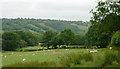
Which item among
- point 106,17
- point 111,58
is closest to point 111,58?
point 111,58

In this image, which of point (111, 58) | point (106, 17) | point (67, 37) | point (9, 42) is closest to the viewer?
point (111, 58)

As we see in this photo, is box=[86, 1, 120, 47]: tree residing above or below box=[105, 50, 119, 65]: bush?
above

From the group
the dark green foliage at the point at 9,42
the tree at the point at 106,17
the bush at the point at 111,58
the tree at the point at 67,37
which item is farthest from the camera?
the tree at the point at 67,37

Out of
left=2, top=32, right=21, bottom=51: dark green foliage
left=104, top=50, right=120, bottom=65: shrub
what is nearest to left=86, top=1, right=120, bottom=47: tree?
left=104, top=50, right=120, bottom=65: shrub

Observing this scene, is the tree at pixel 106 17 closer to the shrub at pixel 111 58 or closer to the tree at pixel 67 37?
the shrub at pixel 111 58

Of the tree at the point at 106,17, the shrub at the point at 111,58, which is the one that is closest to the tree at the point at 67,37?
the tree at the point at 106,17

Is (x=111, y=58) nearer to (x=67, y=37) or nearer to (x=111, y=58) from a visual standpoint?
(x=111, y=58)

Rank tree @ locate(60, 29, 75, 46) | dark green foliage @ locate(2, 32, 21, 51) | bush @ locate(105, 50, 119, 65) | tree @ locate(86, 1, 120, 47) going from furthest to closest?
1. tree @ locate(60, 29, 75, 46)
2. dark green foliage @ locate(2, 32, 21, 51)
3. tree @ locate(86, 1, 120, 47)
4. bush @ locate(105, 50, 119, 65)

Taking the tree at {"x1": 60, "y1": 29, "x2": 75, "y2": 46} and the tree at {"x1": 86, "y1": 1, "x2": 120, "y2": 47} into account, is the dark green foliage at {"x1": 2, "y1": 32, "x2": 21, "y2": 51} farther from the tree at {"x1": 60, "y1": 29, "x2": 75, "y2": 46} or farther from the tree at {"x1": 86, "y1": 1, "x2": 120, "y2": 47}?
the tree at {"x1": 86, "y1": 1, "x2": 120, "y2": 47}

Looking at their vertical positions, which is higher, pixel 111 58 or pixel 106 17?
pixel 106 17

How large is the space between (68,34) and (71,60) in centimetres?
6020

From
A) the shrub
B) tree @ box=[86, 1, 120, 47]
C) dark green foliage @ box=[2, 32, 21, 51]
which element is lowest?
dark green foliage @ box=[2, 32, 21, 51]

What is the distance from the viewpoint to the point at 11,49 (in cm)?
6419

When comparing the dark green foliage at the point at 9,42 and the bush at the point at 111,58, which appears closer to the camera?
the bush at the point at 111,58
